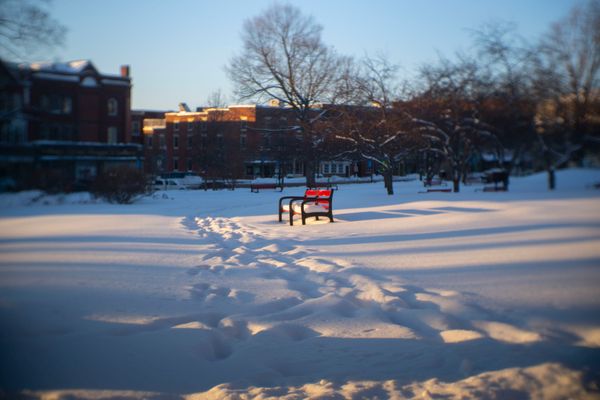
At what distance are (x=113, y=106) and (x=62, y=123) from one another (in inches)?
7.2

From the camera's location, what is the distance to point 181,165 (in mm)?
2682

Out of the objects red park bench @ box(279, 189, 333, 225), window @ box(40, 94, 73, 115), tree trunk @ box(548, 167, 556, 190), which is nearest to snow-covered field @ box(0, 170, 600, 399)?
tree trunk @ box(548, 167, 556, 190)

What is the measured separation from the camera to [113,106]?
163cm

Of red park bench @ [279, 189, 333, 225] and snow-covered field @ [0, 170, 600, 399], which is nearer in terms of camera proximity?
snow-covered field @ [0, 170, 600, 399]

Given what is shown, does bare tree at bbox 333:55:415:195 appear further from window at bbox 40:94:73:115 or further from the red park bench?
window at bbox 40:94:73:115

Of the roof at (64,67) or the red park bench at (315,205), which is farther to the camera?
the red park bench at (315,205)

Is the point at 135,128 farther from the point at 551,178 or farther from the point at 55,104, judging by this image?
the point at 551,178

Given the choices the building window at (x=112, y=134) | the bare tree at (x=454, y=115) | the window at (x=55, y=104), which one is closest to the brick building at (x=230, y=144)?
the building window at (x=112, y=134)

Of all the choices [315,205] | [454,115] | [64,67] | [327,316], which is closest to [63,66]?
[64,67]

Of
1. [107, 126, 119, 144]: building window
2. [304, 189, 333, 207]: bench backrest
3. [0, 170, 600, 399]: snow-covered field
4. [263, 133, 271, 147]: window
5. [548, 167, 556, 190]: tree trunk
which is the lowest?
[0, 170, 600, 399]: snow-covered field

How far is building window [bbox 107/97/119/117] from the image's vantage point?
162 centimetres

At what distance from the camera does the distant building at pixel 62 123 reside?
1.40 metres

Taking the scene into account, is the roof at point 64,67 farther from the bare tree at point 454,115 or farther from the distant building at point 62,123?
the bare tree at point 454,115

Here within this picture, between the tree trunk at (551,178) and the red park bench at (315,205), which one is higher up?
the tree trunk at (551,178)
